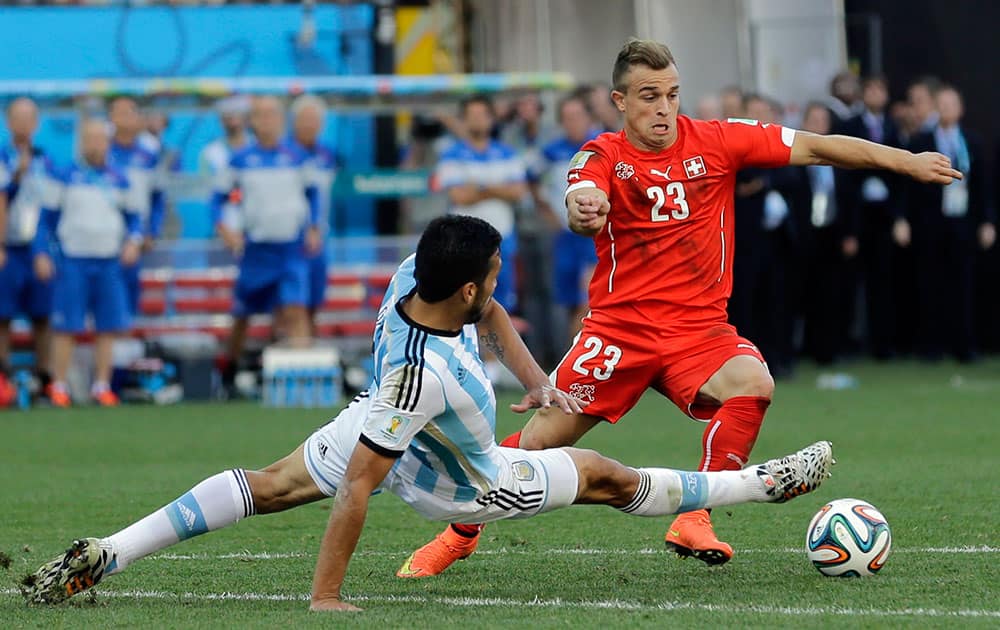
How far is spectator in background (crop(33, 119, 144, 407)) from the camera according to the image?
48.7 ft

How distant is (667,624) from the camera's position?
5.56 meters

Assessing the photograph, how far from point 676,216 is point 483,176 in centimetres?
812

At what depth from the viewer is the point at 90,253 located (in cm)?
1486

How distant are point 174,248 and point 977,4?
976 centimetres

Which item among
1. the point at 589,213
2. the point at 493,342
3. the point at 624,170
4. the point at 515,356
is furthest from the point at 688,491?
the point at 624,170

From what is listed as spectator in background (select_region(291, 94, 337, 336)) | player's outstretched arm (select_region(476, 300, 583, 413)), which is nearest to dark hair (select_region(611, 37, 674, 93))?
player's outstretched arm (select_region(476, 300, 583, 413))

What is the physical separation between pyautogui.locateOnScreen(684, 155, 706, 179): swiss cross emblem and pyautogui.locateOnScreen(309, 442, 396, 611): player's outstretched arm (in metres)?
2.12

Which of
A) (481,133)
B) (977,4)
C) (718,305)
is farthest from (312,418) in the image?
(977,4)

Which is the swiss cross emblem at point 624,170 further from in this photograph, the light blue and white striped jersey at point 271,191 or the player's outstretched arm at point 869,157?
the light blue and white striped jersey at point 271,191

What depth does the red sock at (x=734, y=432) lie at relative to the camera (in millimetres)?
6980

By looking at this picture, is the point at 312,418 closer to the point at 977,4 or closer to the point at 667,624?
the point at 667,624

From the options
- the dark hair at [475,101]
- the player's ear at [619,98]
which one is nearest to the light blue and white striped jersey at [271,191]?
the dark hair at [475,101]

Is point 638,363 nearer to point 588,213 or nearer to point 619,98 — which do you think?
point 588,213

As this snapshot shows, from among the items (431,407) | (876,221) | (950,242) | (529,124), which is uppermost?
(529,124)
